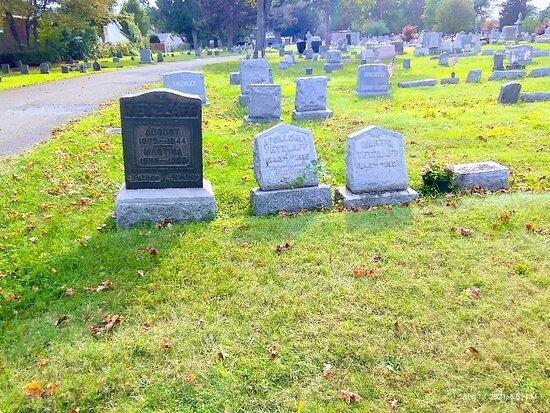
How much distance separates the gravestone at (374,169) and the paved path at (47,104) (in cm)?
740

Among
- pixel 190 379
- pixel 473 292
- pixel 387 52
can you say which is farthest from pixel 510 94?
pixel 387 52

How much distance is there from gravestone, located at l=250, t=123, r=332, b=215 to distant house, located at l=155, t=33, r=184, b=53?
67745 mm

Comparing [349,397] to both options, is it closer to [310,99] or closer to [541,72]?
[310,99]

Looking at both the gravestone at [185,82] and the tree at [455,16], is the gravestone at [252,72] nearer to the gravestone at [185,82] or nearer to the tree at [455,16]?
the gravestone at [185,82]

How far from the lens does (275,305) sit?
14.4ft

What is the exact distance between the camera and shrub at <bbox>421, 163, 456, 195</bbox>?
709 cm

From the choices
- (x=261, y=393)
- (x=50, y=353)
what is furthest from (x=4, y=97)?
(x=261, y=393)

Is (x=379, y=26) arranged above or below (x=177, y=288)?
above

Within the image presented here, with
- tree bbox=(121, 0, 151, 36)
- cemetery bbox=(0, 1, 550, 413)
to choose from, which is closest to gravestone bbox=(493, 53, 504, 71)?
cemetery bbox=(0, 1, 550, 413)

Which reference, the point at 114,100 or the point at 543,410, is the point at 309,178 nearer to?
the point at 543,410

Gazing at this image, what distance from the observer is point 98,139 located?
10648 mm

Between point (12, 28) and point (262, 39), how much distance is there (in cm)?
2022

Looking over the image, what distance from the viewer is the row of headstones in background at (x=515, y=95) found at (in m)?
13.6

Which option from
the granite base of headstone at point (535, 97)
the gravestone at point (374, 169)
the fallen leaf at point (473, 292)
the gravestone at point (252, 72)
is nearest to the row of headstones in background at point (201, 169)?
the gravestone at point (374, 169)
